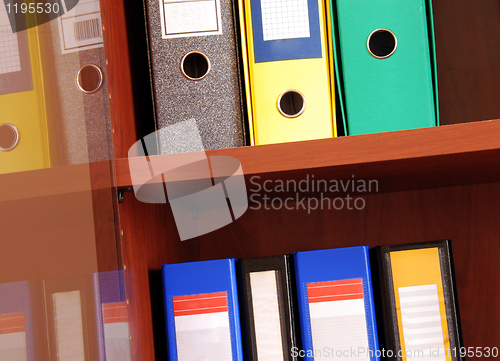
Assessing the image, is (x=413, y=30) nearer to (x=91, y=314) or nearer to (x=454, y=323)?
(x=454, y=323)

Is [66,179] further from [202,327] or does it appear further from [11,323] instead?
[202,327]

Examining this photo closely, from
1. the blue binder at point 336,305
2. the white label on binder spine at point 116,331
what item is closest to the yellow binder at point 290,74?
the blue binder at point 336,305

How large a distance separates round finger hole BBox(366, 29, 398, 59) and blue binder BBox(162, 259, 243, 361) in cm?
37

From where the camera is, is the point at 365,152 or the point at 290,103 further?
the point at 290,103

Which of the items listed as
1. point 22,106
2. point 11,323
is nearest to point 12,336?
point 11,323

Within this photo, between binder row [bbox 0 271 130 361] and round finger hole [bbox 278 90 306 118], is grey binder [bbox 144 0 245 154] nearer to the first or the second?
round finger hole [bbox 278 90 306 118]

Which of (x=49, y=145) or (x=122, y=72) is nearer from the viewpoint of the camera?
(x=49, y=145)

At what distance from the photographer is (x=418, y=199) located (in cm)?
89

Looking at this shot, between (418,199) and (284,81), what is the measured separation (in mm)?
458

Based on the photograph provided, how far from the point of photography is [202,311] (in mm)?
622

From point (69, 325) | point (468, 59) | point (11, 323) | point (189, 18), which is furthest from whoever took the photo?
point (468, 59)

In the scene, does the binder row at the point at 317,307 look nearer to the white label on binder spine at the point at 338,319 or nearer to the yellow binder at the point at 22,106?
the white label on binder spine at the point at 338,319

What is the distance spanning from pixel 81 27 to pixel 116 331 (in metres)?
0.39

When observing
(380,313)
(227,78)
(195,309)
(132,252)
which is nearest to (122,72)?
(227,78)
